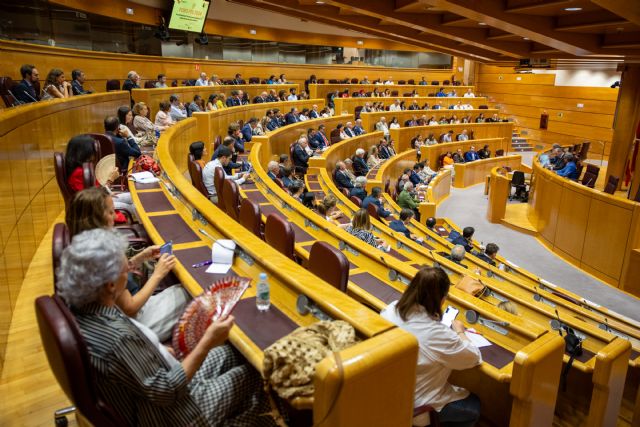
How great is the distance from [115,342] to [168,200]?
225cm

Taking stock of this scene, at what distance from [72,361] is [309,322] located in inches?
29.9

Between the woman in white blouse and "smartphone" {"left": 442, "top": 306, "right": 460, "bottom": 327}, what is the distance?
0.25 m

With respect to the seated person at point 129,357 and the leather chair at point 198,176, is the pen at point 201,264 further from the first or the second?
the leather chair at point 198,176

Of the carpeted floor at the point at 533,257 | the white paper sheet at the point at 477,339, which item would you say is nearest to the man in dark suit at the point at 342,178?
the carpeted floor at the point at 533,257

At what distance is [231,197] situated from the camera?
3857mm

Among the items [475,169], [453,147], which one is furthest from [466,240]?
[453,147]

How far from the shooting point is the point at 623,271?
690 cm

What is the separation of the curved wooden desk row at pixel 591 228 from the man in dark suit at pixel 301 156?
14.6 ft

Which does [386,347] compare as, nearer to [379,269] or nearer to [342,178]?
[379,269]

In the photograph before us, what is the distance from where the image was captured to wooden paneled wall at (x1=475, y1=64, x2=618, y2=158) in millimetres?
15875

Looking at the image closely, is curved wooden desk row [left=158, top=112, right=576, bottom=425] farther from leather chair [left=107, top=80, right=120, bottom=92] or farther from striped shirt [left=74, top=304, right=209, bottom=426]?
leather chair [left=107, top=80, right=120, bottom=92]

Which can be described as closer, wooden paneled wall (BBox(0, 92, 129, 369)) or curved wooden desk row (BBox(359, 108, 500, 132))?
wooden paneled wall (BBox(0, 92, 129, 369))

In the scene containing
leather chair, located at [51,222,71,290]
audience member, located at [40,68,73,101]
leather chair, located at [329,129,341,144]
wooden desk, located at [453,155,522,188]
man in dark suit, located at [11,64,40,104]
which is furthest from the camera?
wooden desk, located at [453,155,522,188]

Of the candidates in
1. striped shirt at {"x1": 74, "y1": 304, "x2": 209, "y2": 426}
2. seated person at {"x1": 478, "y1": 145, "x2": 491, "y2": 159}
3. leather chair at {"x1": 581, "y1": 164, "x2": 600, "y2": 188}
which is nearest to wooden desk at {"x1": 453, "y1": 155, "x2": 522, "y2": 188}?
seated person at {"x1": 478, "y1": 145, "x2": 491, "y2": 159}
